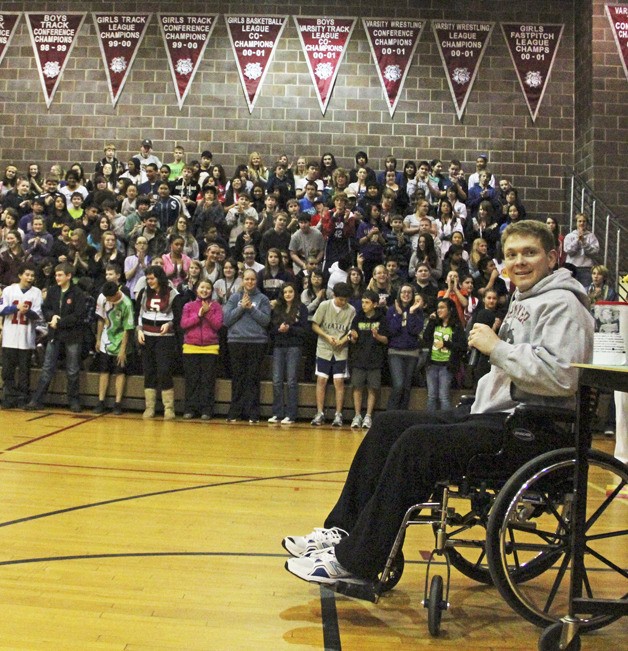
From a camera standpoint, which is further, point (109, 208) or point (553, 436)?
point (109, 208)

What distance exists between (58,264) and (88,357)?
1099mm

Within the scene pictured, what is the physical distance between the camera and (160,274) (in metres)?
8.80

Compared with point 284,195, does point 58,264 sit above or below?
below

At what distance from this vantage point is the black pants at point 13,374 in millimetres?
8977

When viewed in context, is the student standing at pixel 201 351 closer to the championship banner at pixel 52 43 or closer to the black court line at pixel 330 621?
the black court line at pixel 330 621

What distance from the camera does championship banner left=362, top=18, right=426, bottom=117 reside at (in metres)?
14.1

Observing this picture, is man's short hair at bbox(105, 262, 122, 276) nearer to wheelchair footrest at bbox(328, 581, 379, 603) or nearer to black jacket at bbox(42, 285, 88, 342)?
black jacket at bbox(42, 285, 88, 342)

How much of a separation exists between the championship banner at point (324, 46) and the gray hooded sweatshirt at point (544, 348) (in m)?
11.8

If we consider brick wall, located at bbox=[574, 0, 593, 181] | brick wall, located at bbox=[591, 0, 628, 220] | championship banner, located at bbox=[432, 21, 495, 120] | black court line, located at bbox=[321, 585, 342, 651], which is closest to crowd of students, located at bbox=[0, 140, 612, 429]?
brick wall, located at bbox=[591, 0, 628, 220]

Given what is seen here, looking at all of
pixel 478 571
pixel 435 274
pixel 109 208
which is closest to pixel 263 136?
pixel 109 208

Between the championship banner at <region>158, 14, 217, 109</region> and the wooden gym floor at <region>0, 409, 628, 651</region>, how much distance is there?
9.58 m

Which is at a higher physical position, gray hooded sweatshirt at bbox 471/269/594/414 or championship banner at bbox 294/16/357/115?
championship banner at bbox 294/16/357/115

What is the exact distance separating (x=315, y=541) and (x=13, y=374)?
6.77 meters

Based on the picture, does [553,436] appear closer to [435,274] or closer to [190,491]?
[190,491]
